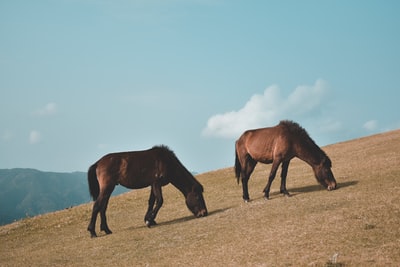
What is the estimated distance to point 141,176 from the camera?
1773cm

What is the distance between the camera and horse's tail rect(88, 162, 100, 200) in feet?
57.9

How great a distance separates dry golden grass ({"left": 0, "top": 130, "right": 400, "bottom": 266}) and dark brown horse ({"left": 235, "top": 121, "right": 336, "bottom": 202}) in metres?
0.88

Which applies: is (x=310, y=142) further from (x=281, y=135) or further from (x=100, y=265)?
(x=100, y=265)

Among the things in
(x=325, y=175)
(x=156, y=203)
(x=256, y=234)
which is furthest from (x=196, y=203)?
(x=325, y=175)

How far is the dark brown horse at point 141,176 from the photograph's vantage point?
17.5m

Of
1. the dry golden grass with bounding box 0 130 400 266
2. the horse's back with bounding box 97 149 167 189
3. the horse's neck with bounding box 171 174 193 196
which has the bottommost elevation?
the dry golden grass with bounding box 0 130 400 266

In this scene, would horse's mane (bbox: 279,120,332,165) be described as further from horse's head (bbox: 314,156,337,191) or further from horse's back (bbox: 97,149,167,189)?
horse's back (bbox: 97,149,167,189)

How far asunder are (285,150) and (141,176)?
6.48 meters

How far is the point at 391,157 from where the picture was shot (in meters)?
27.4

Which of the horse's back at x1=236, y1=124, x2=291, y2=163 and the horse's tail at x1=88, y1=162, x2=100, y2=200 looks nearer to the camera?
the horse's tail at x1=88, y1=162, x2=100, y2=200

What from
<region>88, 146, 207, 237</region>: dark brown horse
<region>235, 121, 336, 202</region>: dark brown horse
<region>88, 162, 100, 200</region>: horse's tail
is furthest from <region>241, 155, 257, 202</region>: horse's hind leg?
<region>88, 162, 100, 200</region>: horse's tail

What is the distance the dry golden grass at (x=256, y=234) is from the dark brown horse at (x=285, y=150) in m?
0.88

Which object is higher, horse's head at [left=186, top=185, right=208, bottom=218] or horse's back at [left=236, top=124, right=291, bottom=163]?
horse's back at [left=236, top=124, right=291, bottom=163]

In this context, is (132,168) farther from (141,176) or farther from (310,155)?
(310,155)
